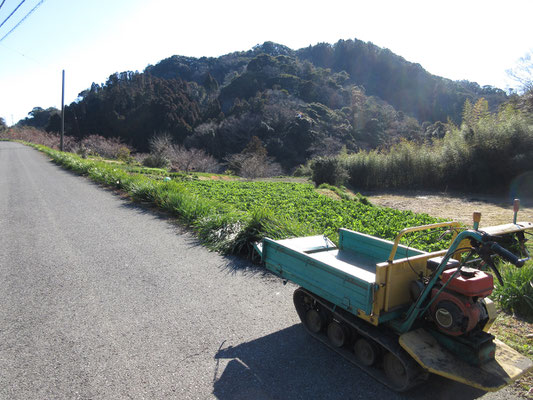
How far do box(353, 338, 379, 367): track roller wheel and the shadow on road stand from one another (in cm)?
11

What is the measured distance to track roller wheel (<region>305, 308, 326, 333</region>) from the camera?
381cm

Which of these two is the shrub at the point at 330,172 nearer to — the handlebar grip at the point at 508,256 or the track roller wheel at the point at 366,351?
the track roller wheel at the point at 366,351

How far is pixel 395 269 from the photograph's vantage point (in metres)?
3.21

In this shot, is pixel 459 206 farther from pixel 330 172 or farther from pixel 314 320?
pixel 314 320

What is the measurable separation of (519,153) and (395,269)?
53.5 feet

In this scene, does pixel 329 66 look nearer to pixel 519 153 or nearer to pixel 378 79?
pixel 378 79

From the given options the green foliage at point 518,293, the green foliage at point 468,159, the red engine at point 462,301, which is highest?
the green foliage at point 468,159

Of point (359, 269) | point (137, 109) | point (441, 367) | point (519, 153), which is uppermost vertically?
point (137, 109)

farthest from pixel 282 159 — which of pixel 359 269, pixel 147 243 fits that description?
pixel 359 269

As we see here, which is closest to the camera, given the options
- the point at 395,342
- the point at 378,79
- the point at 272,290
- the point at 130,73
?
the point at 395,342

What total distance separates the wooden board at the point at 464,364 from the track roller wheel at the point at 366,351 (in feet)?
1.20

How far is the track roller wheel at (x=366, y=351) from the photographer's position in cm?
325

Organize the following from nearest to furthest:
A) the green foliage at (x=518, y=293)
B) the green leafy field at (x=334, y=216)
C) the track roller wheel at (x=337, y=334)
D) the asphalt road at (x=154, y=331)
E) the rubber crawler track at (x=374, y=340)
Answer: the rubber crawler track at (x=374, y=340)
the asphalt road at (x=154, y=331)
the track roller wheel at (x=337, y=334)
the green foliage at (x=518, y=293)
the green leafy field at (x=334, y=216)

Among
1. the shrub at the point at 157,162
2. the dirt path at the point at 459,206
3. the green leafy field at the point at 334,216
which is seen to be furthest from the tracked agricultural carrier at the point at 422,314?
the shrub at the point at 157,162
